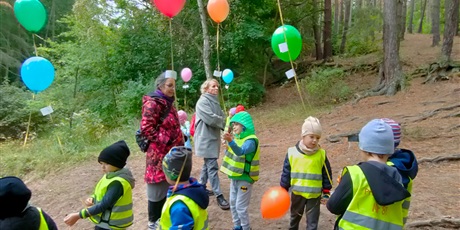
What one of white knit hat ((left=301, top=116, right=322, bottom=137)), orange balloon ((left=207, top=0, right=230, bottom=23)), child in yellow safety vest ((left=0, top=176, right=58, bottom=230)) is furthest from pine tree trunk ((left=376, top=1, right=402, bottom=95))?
child in yellow safety vest ((left=0, top=176, right=58, bottom=230))

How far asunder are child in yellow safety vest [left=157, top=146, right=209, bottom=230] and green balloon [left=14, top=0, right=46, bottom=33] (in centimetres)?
476

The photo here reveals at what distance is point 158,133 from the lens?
324cm

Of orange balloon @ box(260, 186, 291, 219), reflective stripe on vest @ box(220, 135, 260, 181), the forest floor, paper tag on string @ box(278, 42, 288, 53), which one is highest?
paper tag on string @ box(278, 42, 288, 53)

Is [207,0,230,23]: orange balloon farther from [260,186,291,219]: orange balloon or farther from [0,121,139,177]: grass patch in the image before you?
[0,121,139,177]: grass patch

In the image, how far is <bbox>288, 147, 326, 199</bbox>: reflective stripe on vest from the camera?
3.07m

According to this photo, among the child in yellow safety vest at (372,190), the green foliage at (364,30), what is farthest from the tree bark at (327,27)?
the child in yellow safety vest at (372,190)

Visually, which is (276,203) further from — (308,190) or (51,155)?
(51,155)

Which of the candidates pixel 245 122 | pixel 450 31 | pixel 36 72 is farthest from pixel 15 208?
pixel 450 31

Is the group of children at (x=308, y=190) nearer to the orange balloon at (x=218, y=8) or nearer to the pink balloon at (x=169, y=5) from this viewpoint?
the pink balloon at (x=169, y=5)

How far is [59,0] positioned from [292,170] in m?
29.5

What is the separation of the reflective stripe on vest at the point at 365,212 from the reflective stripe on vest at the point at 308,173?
0.90 m

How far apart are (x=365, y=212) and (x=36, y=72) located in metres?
5.52

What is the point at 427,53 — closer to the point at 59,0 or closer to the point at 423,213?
the point at 423,213

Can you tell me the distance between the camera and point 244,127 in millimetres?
3609
